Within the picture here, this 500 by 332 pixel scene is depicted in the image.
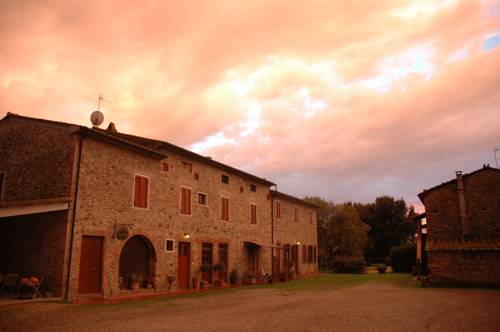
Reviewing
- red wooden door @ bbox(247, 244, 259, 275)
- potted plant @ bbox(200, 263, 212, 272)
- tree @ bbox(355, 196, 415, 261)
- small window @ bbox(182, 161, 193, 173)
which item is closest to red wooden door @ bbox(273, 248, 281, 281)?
red wooden door @ bbox(247, 244, 259, 275)

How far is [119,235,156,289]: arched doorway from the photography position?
14562mm

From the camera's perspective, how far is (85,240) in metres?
12.7

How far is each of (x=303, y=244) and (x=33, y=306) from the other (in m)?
21.7

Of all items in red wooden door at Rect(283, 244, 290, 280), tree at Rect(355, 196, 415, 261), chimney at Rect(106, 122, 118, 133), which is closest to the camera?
chimney at Rect(106, 122, 118, 133)

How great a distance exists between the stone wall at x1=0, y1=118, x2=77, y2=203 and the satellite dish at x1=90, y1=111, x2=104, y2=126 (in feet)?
7.72

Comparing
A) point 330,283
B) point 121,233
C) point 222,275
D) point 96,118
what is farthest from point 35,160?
point 330,283

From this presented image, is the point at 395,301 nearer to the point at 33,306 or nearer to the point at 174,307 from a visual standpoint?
the point at 174,307

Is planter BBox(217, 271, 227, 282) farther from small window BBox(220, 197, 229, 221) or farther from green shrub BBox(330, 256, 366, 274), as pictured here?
green shrub BBox(330, 256, 366, 274)

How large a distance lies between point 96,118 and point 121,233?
528cm

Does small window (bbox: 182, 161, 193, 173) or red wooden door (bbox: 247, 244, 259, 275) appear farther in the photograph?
red wooden door (bbox: 247, 244, 259, 275)

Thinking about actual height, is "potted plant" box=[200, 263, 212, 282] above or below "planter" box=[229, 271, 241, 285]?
above

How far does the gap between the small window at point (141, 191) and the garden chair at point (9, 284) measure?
14.4ft

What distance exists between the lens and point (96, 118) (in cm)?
1623

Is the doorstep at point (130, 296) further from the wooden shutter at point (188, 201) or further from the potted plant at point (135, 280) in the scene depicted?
the wooden shutter at point (188, 201)
